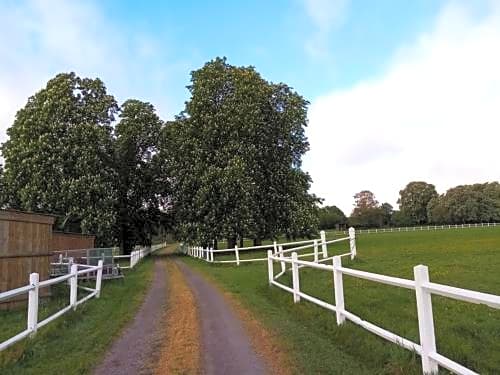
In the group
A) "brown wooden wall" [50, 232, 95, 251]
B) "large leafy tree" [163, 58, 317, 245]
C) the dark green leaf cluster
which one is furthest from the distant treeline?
"brown wooden wall" [50, 232, 95, 251]

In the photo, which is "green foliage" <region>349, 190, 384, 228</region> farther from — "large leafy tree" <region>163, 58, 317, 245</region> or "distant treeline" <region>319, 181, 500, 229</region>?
"large leafy tree" <region>163, 58, 317, 245</region>

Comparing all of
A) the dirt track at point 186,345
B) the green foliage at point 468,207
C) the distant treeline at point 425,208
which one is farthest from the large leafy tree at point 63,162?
the green foliage at point 468,207

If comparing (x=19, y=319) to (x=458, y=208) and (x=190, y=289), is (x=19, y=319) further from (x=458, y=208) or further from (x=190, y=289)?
(x=458, y=208)

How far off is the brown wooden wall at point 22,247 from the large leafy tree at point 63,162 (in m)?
20.5

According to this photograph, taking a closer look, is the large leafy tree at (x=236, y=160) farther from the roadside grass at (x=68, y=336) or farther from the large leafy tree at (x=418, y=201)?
the large leafy tree at (x=418, y=201)

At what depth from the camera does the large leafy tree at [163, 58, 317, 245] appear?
31.8m

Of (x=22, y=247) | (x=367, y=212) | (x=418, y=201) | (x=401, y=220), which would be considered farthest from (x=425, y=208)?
(x=22, y=247)

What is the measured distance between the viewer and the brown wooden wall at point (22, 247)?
1184 cm

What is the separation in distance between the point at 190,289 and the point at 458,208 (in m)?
110

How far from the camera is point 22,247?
40.7 ft

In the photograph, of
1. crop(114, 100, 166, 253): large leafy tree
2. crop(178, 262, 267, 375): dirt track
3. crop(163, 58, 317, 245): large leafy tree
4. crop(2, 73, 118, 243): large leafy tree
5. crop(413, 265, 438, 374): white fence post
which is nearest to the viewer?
crop(413, 265, 438, 374): white fence post

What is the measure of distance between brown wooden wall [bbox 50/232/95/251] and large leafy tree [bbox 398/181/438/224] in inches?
4414

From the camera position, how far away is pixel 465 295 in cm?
420

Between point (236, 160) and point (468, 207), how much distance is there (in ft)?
315
